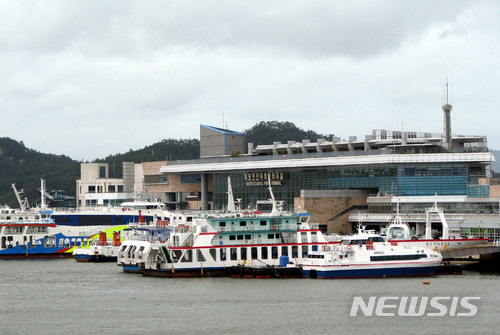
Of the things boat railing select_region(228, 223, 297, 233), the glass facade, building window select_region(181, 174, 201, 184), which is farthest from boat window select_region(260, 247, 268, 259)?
building window select_region(181, 174, 201, 184)

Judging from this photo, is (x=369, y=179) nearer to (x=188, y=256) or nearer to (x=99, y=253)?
(x=99, y=253)

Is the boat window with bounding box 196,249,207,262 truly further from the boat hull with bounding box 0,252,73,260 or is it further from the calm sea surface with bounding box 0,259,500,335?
the boat hull with bounding box 0,252,73,260

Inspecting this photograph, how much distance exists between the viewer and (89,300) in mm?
70438

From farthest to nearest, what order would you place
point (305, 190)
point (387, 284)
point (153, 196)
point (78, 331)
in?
point (153, 196) < point (305, 190) < point (387, 284) < point (78, 331)

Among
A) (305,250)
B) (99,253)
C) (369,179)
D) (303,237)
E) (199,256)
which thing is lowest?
(99,253)

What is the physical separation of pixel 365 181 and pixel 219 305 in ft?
236

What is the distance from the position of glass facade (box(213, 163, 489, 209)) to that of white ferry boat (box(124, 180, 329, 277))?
35.0 m

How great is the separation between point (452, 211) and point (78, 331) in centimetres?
7489

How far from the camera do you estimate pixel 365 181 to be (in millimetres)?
135625

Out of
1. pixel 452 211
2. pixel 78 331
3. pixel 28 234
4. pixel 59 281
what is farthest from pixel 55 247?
pixel 78 331

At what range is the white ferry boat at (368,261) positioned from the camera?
260ft

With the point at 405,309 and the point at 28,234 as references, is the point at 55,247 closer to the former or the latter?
the point at 28,234

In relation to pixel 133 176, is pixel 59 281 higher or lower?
lower

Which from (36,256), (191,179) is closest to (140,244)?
(36,256)
